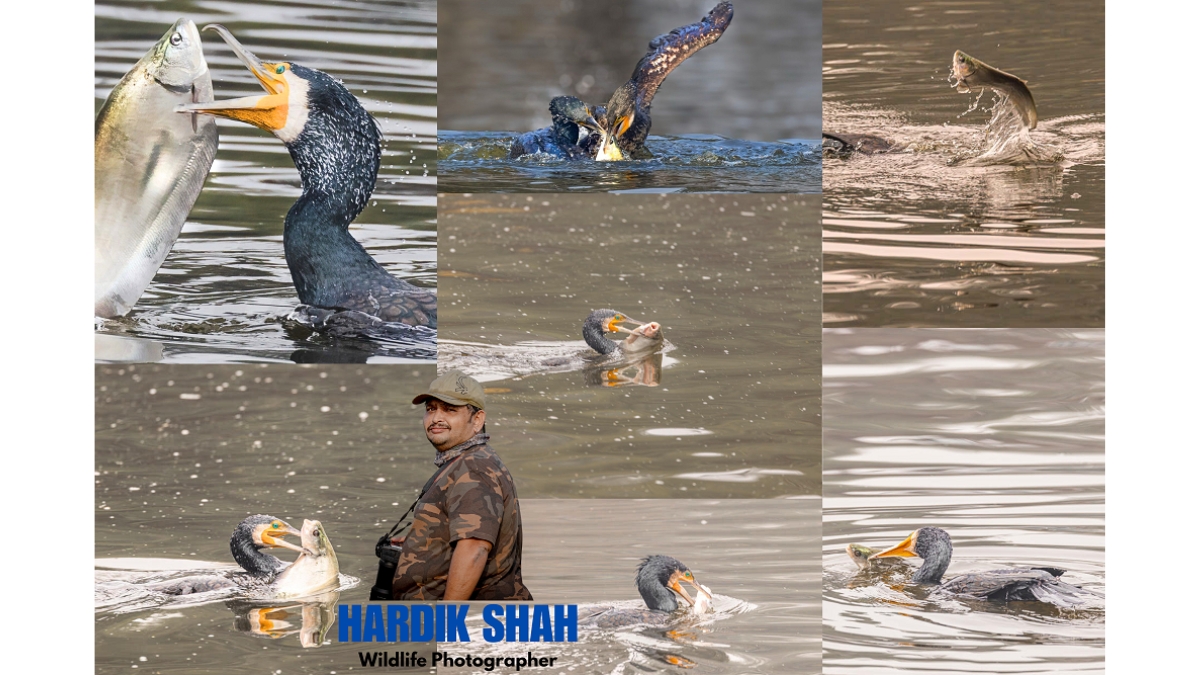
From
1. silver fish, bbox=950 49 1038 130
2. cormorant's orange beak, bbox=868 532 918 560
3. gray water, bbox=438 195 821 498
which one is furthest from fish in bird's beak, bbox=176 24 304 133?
cormorant's orange beak, bbox=868 532 918 560

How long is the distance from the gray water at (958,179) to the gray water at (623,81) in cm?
12

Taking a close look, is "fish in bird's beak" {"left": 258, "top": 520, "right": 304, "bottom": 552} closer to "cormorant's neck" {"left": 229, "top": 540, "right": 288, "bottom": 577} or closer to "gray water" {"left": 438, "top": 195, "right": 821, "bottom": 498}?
"cormorant's neck" {"left": 229, "top": 540, "right": 288, "bottom": 577}

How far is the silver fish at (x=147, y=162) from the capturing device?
3066 mm

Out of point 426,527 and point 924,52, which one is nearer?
point 426,527

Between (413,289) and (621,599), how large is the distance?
1.07 meters

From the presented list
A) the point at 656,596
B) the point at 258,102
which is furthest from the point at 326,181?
the point at 656,596

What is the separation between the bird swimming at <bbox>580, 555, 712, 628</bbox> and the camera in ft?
9.82

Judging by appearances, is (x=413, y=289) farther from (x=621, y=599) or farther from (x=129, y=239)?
(x=621, y=599)

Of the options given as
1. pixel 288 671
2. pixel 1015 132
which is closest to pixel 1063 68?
pixel 1015 132

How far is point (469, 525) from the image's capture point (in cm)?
254

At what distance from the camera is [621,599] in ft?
9.89

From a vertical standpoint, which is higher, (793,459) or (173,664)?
(793,459)

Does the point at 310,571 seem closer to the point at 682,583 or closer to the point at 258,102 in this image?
the point at 682,583

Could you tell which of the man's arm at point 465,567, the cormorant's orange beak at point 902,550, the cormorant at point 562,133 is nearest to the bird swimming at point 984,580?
the cormorant's orange beak at point 902,550
